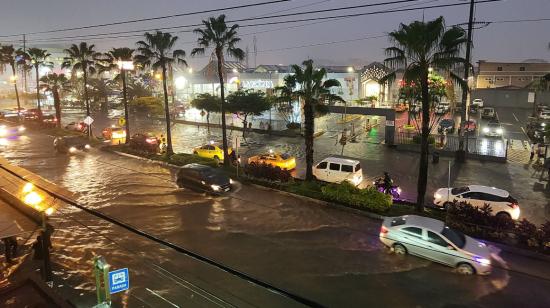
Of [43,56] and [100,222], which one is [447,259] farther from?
[43,56]

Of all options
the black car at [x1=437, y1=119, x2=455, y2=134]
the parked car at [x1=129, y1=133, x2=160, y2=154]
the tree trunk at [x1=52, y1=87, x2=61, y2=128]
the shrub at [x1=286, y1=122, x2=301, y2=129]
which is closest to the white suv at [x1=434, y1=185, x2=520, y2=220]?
the black car at [x1=437, y1=119, x2=455, y2=134]

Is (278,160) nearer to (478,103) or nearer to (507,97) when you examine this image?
(478,103)

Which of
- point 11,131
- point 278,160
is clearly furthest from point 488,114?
point 11,131

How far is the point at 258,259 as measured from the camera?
1419cm

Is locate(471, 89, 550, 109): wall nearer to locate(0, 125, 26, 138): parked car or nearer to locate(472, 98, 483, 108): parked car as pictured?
locate(472, 98, 483, 108): parked car

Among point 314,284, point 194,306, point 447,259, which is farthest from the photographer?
point 447,259

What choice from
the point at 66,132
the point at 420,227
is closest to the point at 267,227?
the point at 420,227

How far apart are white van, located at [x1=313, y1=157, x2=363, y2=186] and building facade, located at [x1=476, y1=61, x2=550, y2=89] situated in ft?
206

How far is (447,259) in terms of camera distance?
13.6m

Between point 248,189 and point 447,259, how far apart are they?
12.1 m

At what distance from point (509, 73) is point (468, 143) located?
5187 cm

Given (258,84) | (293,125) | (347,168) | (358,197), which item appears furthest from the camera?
(258,84)

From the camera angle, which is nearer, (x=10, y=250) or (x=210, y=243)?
(x=10, y=250)

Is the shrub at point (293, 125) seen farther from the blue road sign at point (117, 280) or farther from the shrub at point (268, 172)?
the blue road sign at point (117, 280)
